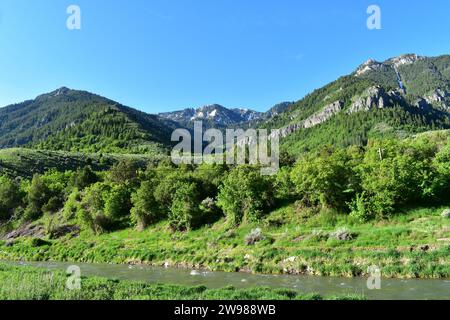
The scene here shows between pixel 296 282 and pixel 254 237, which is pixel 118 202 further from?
pixel 296 282

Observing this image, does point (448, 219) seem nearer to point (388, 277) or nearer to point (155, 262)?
point (388, 277)

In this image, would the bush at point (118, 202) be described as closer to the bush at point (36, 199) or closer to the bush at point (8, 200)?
the bush at point (36, 199)

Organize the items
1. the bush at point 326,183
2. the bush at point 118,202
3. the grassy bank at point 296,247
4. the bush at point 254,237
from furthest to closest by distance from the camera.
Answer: the bush at point 118,202, the bush at point 326,183, the bush at point 254,237, the grassy bank at point 296,247

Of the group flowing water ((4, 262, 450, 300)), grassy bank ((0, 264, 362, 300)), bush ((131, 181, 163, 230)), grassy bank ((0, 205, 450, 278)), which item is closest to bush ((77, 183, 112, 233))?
grassy bank ((0, 205, 450, 278))

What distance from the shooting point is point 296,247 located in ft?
154

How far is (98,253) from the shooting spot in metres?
62.9

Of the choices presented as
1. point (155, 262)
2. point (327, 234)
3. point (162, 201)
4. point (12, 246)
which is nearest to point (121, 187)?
point (162, 201)

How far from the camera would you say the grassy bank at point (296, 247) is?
37969 millimetres

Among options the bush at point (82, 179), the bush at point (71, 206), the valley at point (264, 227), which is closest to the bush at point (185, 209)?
the valley at point (264, 227)

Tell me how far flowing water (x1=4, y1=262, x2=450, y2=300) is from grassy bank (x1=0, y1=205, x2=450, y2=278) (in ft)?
7.60

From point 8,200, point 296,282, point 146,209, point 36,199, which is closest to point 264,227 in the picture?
point 296,282

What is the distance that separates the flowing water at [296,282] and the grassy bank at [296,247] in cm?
232
